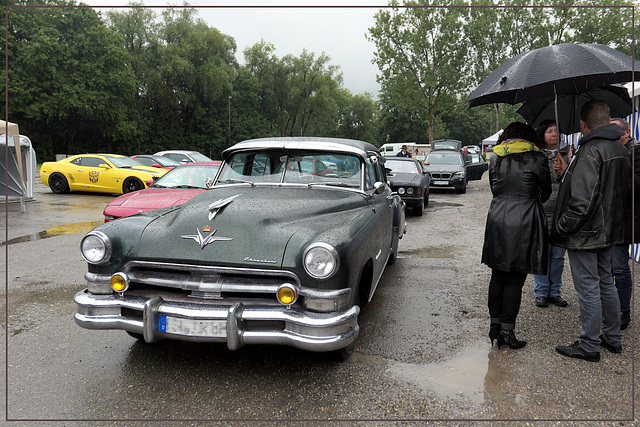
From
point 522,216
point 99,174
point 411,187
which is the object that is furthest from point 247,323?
point 99,174

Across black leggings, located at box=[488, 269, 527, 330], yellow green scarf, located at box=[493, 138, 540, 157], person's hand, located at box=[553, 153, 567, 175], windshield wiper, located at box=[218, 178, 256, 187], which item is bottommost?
black leggings, located at box=[488, 269, 527, 330]

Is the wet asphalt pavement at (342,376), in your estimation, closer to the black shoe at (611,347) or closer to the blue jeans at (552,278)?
the black shoe at (611,347)

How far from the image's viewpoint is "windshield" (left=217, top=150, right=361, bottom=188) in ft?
15.2

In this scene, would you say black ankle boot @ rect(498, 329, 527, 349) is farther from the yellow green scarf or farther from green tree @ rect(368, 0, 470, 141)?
green tree @ rect(368, 0, 470, 141)

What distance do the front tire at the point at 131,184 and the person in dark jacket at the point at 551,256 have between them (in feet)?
44.9

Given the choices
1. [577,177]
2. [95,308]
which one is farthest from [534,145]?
[95,308]

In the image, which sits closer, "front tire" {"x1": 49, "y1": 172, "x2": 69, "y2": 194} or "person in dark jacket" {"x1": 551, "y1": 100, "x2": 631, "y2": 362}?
"person in dark jacket" {"x1": 551, "y1": 100, "x2": 631, "y2": 362}

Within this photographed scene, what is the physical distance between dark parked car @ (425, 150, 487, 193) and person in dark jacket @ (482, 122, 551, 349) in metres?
14.8

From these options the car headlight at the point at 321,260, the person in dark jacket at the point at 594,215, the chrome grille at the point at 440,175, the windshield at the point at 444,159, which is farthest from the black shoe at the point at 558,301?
the windshield at the point at 444,159

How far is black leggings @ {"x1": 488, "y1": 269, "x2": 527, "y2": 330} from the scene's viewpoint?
3.95 meters

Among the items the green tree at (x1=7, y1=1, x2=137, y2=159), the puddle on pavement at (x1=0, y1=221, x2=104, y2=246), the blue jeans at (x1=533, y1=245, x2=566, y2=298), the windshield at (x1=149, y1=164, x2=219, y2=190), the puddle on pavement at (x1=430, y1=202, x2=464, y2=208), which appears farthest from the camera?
the green tree at (x1=7, y1=1, x2=137, y2=159)

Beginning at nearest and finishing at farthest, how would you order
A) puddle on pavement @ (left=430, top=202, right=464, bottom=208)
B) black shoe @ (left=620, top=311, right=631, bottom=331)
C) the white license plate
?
1. the white license plate
2. black shoe @ (left=620, top=311, right=631, bottom=331)
3. puddle on pavement @ (left=430, top=202, right=464, bottom=208)

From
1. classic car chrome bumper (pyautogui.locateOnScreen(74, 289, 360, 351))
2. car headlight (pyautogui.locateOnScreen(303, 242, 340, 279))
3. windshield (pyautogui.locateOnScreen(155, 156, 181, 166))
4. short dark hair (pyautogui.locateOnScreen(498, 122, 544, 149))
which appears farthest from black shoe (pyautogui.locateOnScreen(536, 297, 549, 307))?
windshield (pyautogui.locateOnScreen(155, 156, 181, 166))

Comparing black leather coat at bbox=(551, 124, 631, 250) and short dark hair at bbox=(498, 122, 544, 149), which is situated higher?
short dark hair at bbox=(498, 122, 544, 149)
